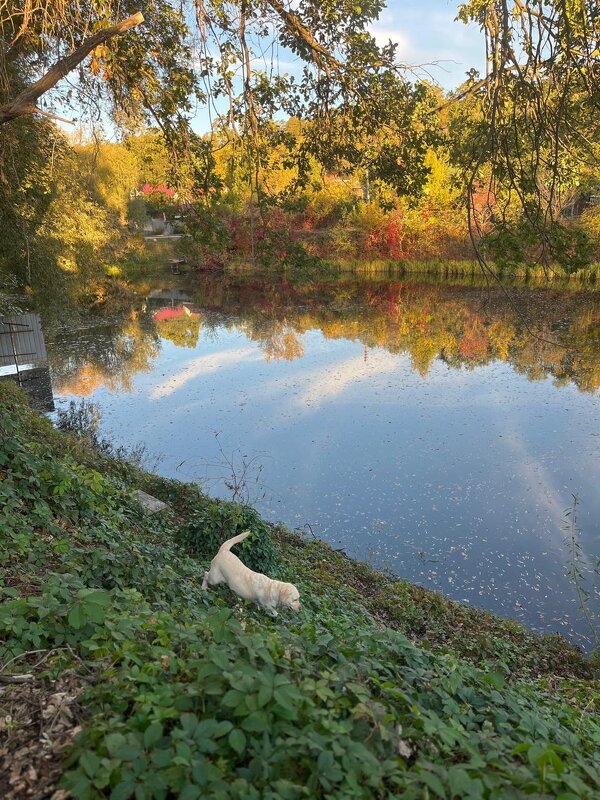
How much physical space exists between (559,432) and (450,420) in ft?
7.31

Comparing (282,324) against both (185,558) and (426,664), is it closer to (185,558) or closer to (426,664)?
(185,558)

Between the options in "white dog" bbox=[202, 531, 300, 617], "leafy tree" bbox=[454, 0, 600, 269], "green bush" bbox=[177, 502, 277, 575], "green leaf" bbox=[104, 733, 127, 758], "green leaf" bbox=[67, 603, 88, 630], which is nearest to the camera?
"green leaf" bbox=[104, 733, 127, 758]

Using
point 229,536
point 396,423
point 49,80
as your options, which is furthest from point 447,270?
point 49,80

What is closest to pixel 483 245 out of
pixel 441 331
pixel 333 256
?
pixel 441 331

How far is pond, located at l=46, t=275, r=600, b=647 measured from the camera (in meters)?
7.56

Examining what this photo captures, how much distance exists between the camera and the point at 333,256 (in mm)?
37469

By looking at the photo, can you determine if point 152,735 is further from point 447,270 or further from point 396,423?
Result: point 447,270

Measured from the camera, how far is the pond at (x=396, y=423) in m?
7.56

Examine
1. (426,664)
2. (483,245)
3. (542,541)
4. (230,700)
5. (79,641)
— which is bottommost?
(542,541)

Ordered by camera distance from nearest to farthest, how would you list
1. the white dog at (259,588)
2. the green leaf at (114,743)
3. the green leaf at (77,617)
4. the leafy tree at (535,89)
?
the green leaf at (114,743), the green leaf at (77,617), the leafy tree at (535,89), the white dog at (259,588)

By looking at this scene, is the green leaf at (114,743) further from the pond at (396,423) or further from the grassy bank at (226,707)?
the pond at (396,423)

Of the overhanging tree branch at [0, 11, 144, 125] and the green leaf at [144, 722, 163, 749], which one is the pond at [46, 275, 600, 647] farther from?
the overhanging tree branch at [0, 11, 144, 125]

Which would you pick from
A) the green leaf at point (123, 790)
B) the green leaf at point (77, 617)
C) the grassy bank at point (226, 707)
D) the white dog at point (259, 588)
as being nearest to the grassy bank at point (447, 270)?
the white dog at point (259, 588)

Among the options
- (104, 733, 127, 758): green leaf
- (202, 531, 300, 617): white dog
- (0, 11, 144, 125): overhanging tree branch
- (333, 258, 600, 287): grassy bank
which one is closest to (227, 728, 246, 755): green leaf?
(104, 733, 127, 758): green leaf
